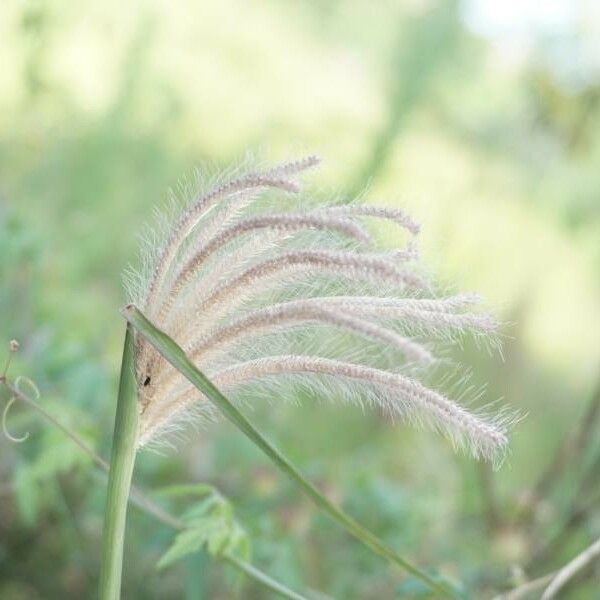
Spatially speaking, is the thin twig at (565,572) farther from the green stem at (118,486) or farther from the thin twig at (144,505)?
the green stem at (118,486)

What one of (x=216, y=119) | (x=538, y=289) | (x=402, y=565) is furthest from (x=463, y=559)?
(x=538, y=289)

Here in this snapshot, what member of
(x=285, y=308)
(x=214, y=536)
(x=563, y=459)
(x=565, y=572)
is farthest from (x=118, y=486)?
(x=563, y=459)

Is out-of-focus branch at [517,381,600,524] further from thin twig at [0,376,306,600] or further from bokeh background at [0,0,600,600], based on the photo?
thin twig at [0,376,306,600]

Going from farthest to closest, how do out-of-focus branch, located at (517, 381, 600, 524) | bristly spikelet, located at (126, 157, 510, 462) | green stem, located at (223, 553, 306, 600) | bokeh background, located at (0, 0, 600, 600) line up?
out-of-focus branch, located at (517, 381, 600, 524) → bokeh background, located at (0, 0, 600, 600) → green stem, located at (223, 553, 306, 600) → bristly spikelet, located at (126, 157, 510, 462)

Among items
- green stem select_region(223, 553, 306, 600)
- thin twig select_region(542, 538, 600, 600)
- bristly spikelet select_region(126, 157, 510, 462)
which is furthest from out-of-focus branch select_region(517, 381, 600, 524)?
bristly spikelet select_region(126, 157, 510, 462)

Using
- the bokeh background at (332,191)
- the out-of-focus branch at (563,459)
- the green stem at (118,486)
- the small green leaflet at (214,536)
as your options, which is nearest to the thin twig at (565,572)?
the bokeh background at (332,191)

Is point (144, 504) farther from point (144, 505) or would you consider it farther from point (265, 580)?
point (265, 580)

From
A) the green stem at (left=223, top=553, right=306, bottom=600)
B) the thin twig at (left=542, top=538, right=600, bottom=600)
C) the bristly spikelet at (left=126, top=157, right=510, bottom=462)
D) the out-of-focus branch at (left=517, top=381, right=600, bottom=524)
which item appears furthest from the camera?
the out-of-focus branch at (left=517, top=381, right=600, bottom=524)
